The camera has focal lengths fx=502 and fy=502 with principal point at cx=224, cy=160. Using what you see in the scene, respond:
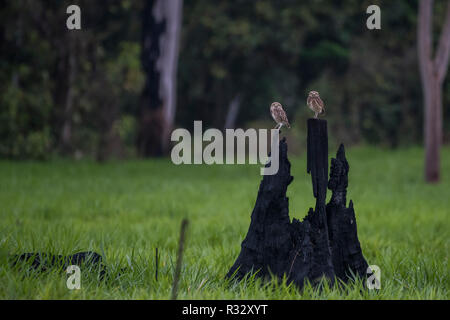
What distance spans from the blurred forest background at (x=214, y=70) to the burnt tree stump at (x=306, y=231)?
1102cm

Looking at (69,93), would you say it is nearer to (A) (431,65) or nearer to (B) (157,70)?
(B) (157,70)

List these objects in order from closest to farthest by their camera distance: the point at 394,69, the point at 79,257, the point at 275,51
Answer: the point at 79,257 → the point at 394,69 → the point at 275,51

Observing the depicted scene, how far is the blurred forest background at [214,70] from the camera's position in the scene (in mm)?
14477

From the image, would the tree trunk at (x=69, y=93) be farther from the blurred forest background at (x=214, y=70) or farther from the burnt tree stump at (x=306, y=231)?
the burnt tree stump at (x=306, y=231)

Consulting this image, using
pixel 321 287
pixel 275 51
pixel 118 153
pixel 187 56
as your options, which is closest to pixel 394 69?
pixel 275 51

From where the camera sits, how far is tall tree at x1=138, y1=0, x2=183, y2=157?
14945mm

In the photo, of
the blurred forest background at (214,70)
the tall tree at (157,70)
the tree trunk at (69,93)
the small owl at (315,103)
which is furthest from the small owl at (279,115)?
the tree trunk at (69,93)

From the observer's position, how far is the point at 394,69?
68.9 feet

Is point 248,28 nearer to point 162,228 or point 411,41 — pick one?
point 411,41

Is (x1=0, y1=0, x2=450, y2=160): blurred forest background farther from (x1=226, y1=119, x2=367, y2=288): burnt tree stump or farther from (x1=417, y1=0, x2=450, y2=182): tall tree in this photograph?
(x1=226, y1=119, x2=367, y2=288): burnt tree stump

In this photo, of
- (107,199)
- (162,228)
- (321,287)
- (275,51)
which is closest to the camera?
(321,287)

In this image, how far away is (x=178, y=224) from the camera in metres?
5.52

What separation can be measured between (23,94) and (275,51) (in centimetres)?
1358

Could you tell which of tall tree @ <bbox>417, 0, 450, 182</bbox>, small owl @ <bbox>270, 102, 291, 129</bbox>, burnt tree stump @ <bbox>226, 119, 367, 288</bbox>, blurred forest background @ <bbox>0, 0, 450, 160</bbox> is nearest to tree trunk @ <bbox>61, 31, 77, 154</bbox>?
blurred forest background @ <bbox>0, 0, 450, 160</bbox>
